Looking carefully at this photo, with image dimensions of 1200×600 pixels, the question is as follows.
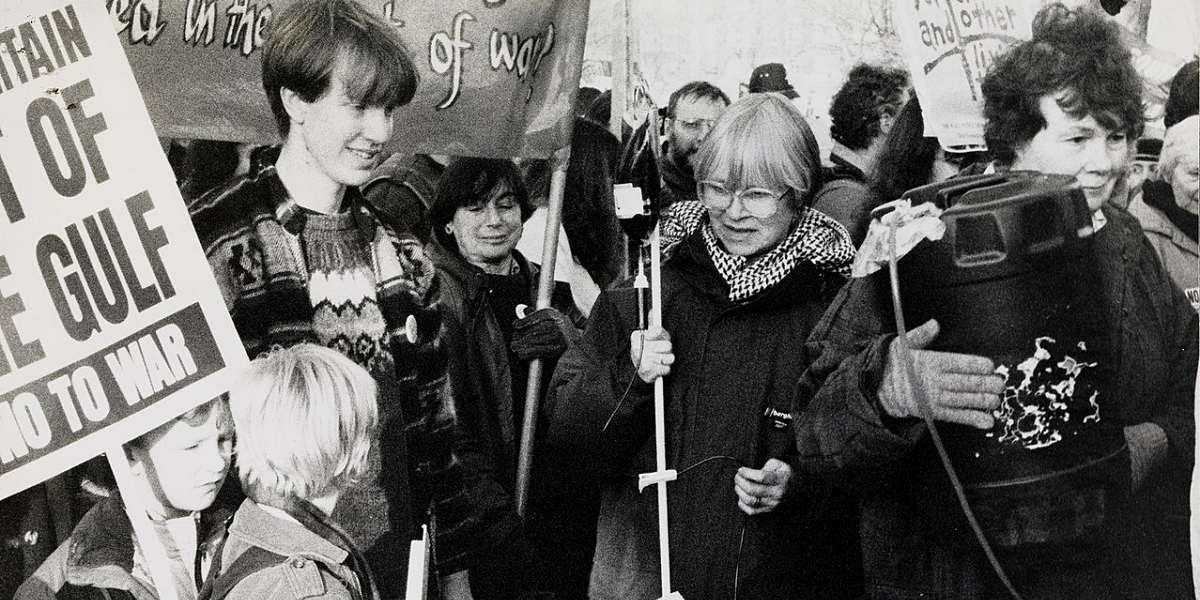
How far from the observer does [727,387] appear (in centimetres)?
406

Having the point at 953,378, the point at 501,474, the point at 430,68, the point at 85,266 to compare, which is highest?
the point at 430,68

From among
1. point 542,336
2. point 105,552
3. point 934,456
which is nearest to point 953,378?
point 934,456

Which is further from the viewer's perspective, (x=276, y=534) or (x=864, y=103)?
(x=864, y=103)

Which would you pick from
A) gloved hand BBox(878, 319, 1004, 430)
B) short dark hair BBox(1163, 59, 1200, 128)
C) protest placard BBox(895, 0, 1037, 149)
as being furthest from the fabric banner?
short dark hair BBox(1163, 59, 1200, 128)

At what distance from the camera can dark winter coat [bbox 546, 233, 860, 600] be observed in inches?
158

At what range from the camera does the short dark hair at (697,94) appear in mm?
4281

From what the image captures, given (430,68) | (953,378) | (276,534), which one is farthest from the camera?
(430,68)

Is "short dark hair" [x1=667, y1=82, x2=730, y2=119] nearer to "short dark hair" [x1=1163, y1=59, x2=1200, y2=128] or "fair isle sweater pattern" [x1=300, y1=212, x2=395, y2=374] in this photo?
"fair isle sweater pattern" [x1=300, y1=212, x2=395, y2=374]

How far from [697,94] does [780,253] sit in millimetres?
634

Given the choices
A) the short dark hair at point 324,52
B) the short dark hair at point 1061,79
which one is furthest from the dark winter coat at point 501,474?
the short dark hair at point 1061,79

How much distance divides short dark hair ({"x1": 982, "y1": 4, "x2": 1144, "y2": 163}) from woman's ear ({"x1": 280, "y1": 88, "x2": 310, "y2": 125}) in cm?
224

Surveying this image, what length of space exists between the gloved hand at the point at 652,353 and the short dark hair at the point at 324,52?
1120 millimetres

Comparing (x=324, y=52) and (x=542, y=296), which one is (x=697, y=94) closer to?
(x=542, y=296)

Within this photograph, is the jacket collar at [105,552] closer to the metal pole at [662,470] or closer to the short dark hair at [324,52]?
the short dark hair at [324,52]
